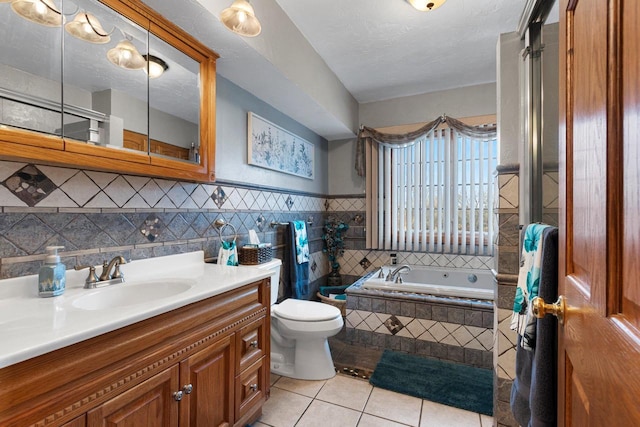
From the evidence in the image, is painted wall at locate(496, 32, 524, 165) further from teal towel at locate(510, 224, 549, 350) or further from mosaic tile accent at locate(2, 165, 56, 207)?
mosaic tile accent at locate(2, 165, 56, 207)

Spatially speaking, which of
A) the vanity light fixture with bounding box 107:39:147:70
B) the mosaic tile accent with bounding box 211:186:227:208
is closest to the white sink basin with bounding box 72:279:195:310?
the mosaic tile accent with bounding box 211:186:227:208

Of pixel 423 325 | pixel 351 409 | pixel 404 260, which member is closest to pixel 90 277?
pixel 351 409

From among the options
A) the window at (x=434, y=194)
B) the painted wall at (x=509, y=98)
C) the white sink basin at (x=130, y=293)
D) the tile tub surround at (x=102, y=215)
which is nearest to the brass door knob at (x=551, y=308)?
the painted wall at (x=509, y=98)

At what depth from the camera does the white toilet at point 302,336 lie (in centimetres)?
199

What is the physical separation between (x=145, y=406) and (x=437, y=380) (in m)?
1.87

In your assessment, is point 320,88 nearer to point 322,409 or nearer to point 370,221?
point 370,221

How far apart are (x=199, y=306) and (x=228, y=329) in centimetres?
23

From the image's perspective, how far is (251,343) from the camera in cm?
155

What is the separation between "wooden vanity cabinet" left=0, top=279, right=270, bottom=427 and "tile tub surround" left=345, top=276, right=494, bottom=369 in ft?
3.82

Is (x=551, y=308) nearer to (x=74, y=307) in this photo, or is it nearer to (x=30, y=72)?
(x=74, y=307)

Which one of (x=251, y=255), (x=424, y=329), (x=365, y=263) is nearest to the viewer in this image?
(x=251, y=255)

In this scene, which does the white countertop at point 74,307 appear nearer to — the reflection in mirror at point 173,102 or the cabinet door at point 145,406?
the cabinet door at point 145,406

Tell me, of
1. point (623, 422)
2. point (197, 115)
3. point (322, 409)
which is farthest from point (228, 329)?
point (623, 422)

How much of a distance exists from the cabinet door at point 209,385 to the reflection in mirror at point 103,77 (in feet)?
3.26
